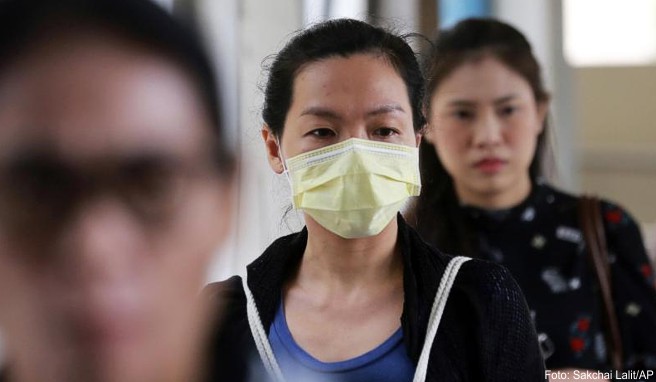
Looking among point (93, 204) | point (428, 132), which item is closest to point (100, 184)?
point (93, 204)

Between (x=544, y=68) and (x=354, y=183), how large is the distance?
50 cm

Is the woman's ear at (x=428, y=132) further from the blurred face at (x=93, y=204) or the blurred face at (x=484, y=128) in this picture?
the blurred face at (x=93, y=204)

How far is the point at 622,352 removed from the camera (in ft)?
3.30

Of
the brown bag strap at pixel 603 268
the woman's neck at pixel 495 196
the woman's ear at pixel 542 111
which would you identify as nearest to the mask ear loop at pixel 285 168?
the woman's neck at pixel 495 196

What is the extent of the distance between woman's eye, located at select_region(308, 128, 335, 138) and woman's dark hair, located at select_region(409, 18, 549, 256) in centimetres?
Answer: 10

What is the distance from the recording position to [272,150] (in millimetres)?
537

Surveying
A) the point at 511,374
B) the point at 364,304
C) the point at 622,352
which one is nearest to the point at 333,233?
the point at 364,304

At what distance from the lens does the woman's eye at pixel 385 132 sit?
54 cm

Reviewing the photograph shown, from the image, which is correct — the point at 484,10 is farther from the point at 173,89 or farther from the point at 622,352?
the point at 173,89

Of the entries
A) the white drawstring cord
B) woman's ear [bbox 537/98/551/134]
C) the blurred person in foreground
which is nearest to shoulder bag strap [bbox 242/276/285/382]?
the white drawstring cord

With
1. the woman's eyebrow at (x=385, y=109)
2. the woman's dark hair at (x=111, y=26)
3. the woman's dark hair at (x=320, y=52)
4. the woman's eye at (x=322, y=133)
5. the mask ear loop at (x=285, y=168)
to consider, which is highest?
the woman's dark hair at (x=111, y=26)

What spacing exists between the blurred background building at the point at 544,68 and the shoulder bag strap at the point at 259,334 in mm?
42

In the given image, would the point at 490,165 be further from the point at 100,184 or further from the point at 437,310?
the point at 100,184

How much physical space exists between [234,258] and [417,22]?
316mm
